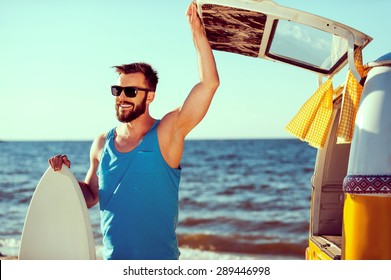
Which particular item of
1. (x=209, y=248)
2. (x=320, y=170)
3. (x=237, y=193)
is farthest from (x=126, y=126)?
(x=237, y=193)

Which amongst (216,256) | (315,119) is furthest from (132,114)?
(216,256)

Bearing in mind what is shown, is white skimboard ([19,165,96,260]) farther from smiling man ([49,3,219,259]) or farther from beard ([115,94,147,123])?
beard ([115,94,147,123])

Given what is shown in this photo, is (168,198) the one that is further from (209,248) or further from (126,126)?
(209,248)

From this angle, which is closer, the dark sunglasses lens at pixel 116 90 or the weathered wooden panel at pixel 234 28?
the weathered wooden panel at pixel 234 28

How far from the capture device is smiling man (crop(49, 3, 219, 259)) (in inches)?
110

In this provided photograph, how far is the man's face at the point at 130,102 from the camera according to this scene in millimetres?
2969

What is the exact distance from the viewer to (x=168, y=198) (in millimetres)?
2828

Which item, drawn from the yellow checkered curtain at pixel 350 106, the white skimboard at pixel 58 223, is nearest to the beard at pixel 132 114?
the white skimboard at pixel 58 223

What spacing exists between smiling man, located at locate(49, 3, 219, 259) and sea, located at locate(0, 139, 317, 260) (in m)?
5.73

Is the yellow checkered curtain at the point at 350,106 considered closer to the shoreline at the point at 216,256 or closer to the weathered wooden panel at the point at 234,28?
the weathered wooden panel at the point at 234,28

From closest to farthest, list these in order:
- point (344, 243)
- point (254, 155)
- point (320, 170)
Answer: point (344, 243) < point (320, 170) < point (254, 155)

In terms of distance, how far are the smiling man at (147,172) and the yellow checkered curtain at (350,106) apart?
63 centimetres

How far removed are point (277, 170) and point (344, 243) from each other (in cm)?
2238

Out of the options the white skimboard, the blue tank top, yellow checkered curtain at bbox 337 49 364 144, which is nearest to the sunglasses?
the blue tank top
